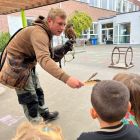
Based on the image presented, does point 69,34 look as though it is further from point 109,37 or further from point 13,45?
point 109,37

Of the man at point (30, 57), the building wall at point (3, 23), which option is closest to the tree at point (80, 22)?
the building wall at point (3, 23)

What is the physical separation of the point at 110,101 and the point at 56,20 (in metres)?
1.33

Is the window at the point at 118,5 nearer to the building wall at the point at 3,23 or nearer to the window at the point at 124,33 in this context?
the window at the point at 124,33

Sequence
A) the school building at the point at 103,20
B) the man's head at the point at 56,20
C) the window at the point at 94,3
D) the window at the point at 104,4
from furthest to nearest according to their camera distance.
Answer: the window at the point at 104,4 → the window at the point at 94,3 → the school building at the point at 103,20 → the man's head at the point at 56,20

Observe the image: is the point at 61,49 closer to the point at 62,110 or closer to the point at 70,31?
the point at 70,31

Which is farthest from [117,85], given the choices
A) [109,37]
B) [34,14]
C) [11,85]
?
[109,37]

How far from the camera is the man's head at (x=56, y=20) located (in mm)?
2115

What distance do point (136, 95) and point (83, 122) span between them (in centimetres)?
158

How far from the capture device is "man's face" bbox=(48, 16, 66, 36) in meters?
2.12

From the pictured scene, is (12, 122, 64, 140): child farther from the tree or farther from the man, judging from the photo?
the tree

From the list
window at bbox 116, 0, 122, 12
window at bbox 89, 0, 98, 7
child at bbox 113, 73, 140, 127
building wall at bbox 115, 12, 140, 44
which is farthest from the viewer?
window at bbox 116, 0, 122, 12

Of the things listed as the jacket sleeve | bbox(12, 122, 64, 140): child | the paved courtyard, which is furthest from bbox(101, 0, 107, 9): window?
bbox(12, 122, 64, 140): child

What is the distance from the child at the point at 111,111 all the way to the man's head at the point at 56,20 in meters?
1.21

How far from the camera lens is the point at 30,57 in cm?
238
